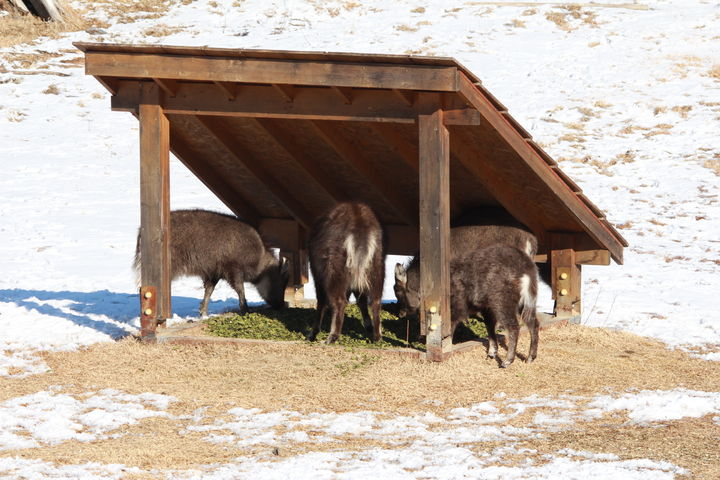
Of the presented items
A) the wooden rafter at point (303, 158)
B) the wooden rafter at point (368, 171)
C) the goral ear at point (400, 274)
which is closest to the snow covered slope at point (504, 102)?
the wooden rafter at point (303, 158)

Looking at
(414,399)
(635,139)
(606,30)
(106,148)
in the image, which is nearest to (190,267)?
(414,399)

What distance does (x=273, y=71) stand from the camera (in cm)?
1026

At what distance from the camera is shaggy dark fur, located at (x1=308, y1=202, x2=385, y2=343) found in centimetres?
1091

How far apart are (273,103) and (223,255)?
3054mm

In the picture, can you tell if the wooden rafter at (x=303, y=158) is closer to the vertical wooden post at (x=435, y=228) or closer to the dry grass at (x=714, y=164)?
the vertical wooden post at (x=435, y=228)

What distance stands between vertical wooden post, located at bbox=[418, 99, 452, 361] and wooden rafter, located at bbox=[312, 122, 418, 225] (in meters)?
1.88

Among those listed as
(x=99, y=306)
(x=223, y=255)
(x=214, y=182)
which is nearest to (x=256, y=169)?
(x=214, y=182)

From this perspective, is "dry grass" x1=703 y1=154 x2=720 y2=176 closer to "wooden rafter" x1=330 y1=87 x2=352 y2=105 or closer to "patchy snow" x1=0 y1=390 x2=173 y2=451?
"wooden rafter" x1=330 y1=87 x2=352 y2=105

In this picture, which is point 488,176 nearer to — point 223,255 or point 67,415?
point 223,255

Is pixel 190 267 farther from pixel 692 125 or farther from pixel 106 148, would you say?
pixel 692 125

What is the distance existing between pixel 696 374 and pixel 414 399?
119 inches

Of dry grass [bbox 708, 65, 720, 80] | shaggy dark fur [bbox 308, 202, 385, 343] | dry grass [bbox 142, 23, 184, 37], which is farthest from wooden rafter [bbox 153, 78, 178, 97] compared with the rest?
dry grass [bbox 708, 65, 720, 80]

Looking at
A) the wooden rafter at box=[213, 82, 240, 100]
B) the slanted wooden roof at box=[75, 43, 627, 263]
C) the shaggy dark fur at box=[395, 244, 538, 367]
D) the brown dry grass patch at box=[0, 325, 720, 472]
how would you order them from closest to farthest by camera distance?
the brown dry grass patch at box=[0, 325, 720, 472]
the slanted wooden roof at box=[75, 43, 627, 263]
the shaggy dark fur at box=[395, 244, 538, 367]
the wooden rafter at box=[213, 82, 240, 100]

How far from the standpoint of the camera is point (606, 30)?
Result: 101ft
